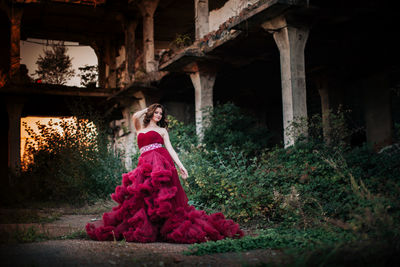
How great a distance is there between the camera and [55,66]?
62.0 feet

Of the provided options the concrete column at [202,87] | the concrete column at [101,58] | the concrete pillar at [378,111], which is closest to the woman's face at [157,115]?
the concrete column at [202,87]

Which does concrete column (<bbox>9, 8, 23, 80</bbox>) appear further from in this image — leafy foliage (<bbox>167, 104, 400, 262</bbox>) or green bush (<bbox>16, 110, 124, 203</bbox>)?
leafy foliage (<bbox>167, 104, 400, 262</bbox>)

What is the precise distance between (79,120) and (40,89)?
5.25 m

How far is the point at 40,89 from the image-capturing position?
16.1 m

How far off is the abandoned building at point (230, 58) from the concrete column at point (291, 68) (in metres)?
0.02

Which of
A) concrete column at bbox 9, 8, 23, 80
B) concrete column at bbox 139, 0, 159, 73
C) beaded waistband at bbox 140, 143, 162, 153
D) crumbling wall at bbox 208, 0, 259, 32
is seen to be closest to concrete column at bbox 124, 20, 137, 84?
concrete column at bbox 139, 0, 159, 73

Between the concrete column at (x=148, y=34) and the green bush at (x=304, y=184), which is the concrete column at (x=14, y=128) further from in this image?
the green bush at (x=304, y=184)

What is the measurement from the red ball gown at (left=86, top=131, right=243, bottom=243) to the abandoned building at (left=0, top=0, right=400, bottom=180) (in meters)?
3.59

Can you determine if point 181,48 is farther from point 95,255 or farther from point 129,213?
point 95,255

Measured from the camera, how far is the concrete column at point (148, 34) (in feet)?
47.2

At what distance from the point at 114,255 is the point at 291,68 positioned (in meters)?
5.58

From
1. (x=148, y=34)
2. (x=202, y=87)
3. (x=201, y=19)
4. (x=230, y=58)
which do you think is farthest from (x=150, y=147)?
(x=148, y=34)

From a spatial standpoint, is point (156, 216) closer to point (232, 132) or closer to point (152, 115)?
point (152, 115)

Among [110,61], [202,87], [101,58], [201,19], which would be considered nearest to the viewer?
[201,19]
